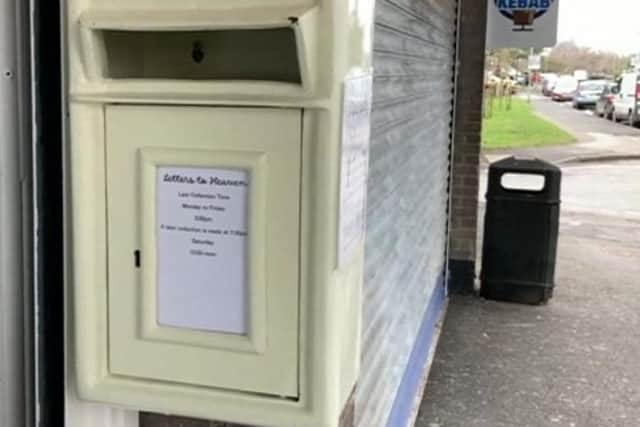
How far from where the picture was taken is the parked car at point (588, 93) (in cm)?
4406

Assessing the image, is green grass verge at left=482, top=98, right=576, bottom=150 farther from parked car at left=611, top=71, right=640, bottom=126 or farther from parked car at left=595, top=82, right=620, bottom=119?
parked car at left=595, top=82, right=620, bottom=119

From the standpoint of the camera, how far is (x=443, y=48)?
589 centimetres

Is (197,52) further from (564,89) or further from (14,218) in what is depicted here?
(564,89)

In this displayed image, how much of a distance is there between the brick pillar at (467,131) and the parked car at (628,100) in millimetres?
25644

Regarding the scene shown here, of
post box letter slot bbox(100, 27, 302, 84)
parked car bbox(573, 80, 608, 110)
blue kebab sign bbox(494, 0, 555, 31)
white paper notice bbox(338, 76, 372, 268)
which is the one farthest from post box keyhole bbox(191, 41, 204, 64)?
parked car bbox(573, 80, 608, 110)

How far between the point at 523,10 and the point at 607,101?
31119 millimetres

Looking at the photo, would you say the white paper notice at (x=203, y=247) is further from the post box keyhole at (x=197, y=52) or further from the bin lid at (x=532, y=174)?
the bin lid at (x=532, y=174)

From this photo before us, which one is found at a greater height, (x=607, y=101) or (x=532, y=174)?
(x=607, y=101)

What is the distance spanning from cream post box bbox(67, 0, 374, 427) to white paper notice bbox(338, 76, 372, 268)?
10mm

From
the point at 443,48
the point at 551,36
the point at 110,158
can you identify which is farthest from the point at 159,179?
the point at 551,36

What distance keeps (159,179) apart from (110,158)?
0.10 meters

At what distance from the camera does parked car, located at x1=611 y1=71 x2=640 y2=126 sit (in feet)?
105

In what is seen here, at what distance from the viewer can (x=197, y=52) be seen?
5.31 feet

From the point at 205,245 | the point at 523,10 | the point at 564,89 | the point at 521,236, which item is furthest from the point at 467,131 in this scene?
the point at 564,89
